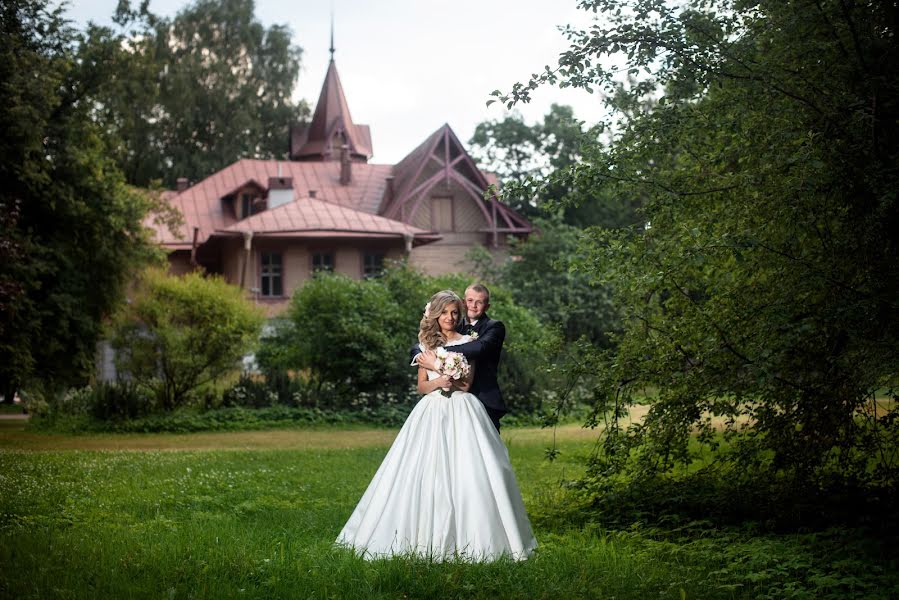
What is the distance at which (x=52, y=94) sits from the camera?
2228cm

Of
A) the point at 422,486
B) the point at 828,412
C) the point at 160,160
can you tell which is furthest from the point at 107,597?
the point at 160,160

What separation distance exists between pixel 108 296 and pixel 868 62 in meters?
21.8

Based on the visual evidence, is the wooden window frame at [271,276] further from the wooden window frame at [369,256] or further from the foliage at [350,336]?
the foliage at [350,336]

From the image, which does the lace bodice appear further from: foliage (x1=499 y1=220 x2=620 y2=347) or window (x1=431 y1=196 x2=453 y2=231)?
window (x1=431 y1=196 x2=453 y2=231)

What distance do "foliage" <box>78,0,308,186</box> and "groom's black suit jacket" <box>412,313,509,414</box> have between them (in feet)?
132

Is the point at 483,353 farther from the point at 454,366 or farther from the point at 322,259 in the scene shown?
the point at 322,259

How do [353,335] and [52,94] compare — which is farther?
[353,335]

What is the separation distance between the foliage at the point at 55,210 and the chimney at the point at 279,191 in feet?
48.4

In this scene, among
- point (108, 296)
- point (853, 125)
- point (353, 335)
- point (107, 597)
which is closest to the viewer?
point (107, 597)

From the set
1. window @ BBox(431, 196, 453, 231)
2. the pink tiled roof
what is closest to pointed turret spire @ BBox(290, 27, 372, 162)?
the pink tiled roof

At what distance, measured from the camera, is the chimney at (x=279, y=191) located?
4184 cm

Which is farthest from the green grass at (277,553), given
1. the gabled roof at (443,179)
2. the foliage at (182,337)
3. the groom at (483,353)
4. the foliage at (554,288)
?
the gabled roof at (443,179)

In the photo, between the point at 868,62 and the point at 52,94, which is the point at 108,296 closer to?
the point at 52,94

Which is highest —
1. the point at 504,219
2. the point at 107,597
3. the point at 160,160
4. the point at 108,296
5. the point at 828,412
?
the point at 160,160
